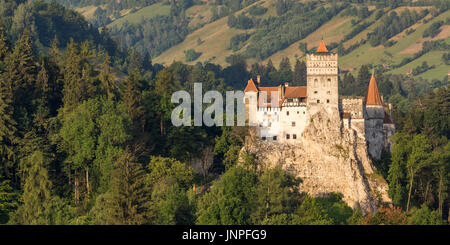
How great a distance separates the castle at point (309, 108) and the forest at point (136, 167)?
8.62 feet

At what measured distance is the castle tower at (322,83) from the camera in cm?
8404

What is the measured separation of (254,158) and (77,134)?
1639cm

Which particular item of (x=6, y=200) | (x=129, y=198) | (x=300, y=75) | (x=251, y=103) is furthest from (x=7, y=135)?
(x=300, y=75)

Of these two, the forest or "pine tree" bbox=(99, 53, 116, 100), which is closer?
the forest

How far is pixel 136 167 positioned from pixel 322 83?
20592mm

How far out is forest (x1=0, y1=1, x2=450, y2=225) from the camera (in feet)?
238

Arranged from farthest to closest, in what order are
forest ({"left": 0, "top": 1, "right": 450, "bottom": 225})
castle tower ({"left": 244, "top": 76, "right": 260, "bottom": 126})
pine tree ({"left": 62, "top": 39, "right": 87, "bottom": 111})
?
castle tower ({"left": 244, "top": 76, "right": 260, "bottom": 126}) → pine tree ({"left": 62, "top": 39, "right": 87, "bottom": 111}) → forest ({"left": 0, "top": 1, "right": 450, "bottom": 225})

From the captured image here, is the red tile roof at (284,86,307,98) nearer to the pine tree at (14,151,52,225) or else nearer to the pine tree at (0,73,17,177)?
the pine tree at (14,151,52,225)

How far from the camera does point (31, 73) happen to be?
87375 millimetres

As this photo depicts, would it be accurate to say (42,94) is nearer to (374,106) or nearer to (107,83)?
(107,83)

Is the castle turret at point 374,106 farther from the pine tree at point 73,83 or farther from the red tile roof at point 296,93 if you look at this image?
the pine tree at point 73,83

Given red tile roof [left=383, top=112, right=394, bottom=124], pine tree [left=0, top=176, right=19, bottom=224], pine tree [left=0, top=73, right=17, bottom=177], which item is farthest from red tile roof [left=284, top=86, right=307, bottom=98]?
pine tree [left=0, top=176, right=19, bottom=224]

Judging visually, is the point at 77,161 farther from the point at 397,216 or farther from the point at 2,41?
the point at 397,216
